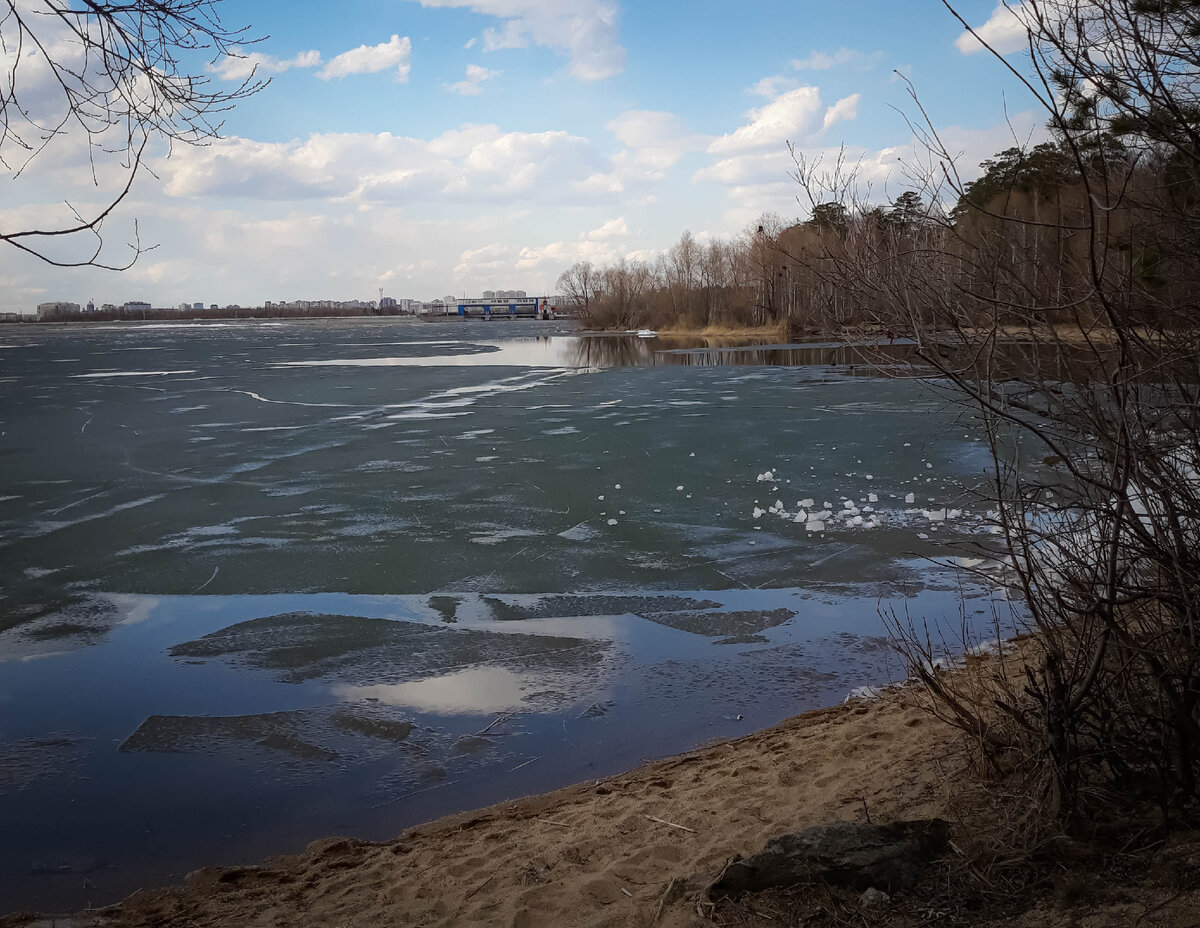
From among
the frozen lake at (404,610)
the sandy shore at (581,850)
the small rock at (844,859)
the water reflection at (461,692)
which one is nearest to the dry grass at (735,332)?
the frozen lake at (404,610)

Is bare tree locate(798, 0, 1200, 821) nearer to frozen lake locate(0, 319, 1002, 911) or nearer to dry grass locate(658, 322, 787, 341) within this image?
frozen lake locate(0, 319, 1002, 911)

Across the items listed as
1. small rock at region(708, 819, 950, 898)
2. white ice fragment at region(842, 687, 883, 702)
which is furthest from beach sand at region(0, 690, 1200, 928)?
white ice fragment at region(842, 687, 883, 702)

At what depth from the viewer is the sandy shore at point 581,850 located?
428 cm

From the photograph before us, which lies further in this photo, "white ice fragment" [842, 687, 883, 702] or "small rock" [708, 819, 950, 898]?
"white ice fragment" [842, 687, 883, 702]

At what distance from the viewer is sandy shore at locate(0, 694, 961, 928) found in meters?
4.28

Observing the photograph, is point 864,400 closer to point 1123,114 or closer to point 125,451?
point 125,451

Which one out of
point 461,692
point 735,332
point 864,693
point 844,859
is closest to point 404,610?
point 461,692

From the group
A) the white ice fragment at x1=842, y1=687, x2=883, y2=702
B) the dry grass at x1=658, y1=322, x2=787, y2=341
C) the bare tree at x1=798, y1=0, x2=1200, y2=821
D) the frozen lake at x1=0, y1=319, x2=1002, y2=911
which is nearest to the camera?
the bare tree at x1=798, y1=0, x2=1200, y2=821

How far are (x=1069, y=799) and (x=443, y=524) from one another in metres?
8.93

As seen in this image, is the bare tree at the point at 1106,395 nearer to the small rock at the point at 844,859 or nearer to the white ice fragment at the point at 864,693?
the small rock at the point at 844,859

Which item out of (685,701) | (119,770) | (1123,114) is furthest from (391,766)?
(1123,114)

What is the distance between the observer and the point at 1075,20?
3.25 m

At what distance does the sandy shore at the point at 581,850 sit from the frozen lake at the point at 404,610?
0.39 metres

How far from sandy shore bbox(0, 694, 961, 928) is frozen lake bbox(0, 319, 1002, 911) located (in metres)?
0.39
